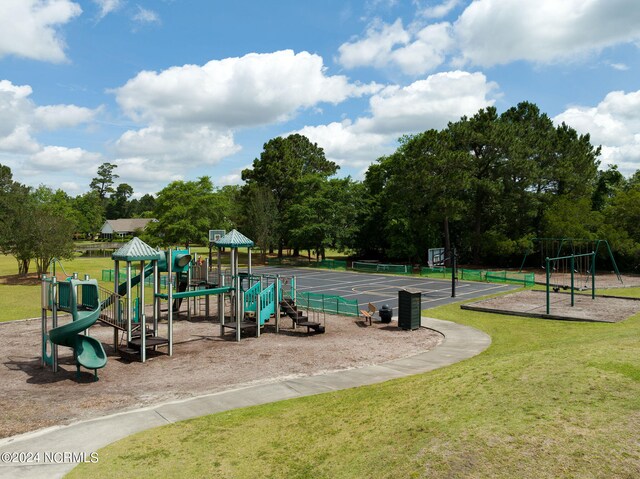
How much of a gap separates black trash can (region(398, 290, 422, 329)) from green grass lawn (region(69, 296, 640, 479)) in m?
9.57

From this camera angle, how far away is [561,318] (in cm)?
2303

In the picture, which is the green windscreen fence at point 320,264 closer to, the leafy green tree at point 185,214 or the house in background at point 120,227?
the leafy green tree at point 185,214

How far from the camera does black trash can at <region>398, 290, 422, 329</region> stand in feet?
71.8

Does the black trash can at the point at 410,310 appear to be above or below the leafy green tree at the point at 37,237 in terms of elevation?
below

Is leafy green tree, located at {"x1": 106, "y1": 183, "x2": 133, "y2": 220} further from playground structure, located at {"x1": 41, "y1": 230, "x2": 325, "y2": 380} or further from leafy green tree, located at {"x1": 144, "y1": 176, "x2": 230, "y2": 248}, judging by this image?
playground structure, located at {"x1": 41, "y1": 230, "x2": 325, "y2": 380}

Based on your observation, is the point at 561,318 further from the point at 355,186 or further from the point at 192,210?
the point at 192,210

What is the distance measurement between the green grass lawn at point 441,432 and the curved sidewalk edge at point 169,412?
577 millimetres

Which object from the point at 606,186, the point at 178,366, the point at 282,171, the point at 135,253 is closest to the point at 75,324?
the point at 135,253

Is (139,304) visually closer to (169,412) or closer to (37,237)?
(169,412)

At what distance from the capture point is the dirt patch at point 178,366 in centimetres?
1242

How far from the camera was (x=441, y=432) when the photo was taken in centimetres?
815

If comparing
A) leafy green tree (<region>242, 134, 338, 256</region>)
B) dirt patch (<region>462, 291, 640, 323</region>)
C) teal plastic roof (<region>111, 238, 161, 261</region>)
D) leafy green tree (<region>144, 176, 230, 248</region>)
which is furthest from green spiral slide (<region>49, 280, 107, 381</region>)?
leafy green tree (<region>242, 134, 338, 256</region>)

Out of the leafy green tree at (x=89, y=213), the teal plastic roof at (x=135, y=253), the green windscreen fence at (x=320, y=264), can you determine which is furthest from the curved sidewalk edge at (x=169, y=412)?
the leafy green tree at (x=89, y=213)

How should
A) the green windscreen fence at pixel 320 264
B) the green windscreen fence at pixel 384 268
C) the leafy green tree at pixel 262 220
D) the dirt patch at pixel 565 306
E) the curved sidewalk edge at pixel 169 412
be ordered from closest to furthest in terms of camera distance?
the curved sidewalk edge at pixel 169 412 → the dirt patch at pixel 565 306 → the green windscreen fence at pixel 384 268 → the green windscreen fence at pixel 320 264 → the leafy green tree at pixel 262 220
